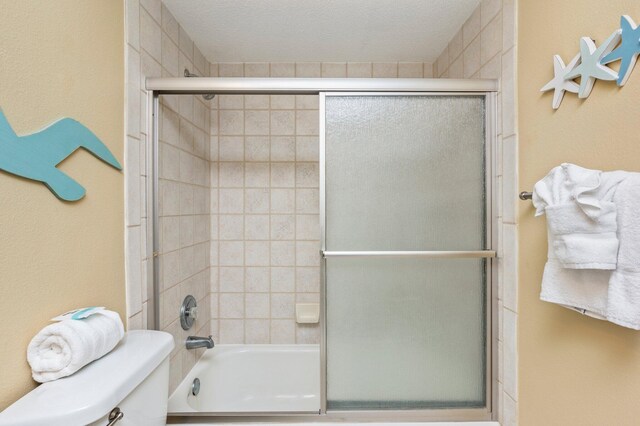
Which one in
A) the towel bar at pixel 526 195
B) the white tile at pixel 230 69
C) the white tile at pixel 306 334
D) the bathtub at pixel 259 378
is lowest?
the bathtub at pixel 259 378

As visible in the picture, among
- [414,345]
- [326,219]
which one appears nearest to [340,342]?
[414,345]

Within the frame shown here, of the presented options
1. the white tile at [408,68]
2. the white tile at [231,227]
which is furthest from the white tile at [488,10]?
the white tile at [231,227]

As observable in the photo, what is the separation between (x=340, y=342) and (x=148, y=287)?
824 mm

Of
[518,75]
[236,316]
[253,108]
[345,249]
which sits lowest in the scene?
[236,316]

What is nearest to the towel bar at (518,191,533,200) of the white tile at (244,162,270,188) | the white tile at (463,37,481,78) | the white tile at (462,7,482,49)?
the white tile at (463,37,481,78)

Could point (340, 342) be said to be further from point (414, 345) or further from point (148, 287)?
point (148, 287)

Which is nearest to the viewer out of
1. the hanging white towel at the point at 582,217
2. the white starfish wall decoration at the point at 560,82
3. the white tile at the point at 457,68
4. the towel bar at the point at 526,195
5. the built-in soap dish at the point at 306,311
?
the hanging white towel at the point at 582,217

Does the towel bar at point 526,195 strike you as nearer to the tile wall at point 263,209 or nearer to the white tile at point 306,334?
the tile wall at point 263,209

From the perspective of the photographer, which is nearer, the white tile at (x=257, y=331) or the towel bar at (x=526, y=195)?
the towel bar at (x=526, y=195)

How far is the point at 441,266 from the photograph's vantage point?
1.41 metres

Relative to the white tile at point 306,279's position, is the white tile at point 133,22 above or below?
above

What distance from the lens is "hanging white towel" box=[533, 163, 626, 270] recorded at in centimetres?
79

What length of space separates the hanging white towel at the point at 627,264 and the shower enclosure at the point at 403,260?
63 centimetres

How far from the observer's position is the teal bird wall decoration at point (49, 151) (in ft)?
2.55
